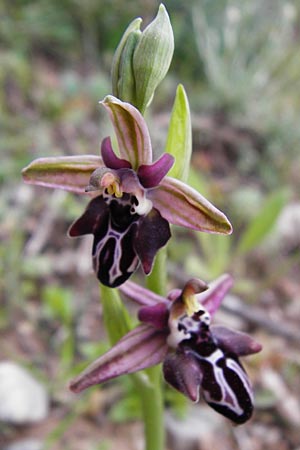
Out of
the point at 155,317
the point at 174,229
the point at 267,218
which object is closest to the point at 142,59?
the point at 155,317

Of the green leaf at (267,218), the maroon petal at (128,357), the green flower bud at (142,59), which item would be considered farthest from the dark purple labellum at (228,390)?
the green leaf at (267,218)

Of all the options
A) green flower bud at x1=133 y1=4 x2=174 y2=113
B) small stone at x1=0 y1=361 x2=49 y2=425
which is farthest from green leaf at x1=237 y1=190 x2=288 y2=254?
green flower bud at x1=133 y1=4 x2=174 y2=113

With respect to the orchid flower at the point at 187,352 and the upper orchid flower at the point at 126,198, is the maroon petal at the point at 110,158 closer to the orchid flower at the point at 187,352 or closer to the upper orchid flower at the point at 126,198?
the upper orchid flower at the point at 126,198

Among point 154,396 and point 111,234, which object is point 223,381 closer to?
point 154,396

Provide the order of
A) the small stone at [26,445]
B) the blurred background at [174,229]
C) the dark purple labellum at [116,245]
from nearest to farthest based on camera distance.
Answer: the dark purple labellum at [116,245]
the small stone at [26,445]
the blurred background at [174,229]

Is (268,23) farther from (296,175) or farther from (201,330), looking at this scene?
(201,330)

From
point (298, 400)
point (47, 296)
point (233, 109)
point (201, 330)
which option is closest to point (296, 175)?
point (233, 109)
